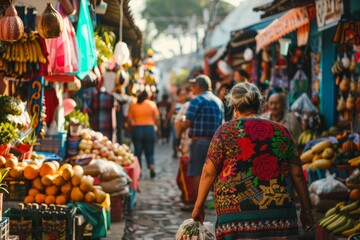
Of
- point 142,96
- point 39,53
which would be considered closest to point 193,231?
point 39,53

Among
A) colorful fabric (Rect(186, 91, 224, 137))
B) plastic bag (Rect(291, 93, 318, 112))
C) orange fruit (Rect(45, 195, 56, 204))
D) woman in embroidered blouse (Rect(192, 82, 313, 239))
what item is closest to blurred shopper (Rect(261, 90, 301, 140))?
colorful fabric (Rect(186, 91, 224, 137))

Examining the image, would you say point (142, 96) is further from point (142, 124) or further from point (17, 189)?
point (17, 189)

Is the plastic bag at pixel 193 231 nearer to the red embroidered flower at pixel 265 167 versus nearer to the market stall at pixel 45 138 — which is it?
the red embroidered flower at pixel 265 167

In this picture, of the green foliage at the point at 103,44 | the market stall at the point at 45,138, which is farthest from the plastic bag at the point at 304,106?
the market stall at the point at 45,138

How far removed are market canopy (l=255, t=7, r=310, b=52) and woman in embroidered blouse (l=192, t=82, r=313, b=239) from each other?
702 cm

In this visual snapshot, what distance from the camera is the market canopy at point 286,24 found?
11.9 meters

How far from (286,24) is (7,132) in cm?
701

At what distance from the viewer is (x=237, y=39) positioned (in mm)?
18031

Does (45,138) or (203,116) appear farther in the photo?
(203,116)

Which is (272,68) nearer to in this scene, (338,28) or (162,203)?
(162,203)

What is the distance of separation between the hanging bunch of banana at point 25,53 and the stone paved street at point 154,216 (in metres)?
2.48

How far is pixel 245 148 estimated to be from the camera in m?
4.95

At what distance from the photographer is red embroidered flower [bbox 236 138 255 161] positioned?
494 centimetres

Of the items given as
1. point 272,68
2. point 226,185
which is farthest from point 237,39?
point 226,185
